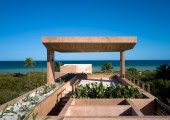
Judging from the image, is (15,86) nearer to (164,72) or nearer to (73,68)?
(73,68)

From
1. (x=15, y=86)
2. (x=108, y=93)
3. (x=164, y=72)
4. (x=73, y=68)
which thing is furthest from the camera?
(x=73, y=68)

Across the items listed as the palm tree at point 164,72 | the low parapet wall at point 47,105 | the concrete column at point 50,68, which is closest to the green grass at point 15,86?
the concrete column at point 50,68

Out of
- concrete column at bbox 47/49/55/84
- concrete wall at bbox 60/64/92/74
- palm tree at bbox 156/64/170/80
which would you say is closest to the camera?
concrete column at bbox 47/49/55/84

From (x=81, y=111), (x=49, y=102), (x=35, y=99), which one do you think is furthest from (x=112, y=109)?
(x=35, y=99)

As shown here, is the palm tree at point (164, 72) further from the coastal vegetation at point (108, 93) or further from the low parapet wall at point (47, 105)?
the low parapet wall at point (47, 105)

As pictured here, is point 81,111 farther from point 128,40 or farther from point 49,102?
point 128,40

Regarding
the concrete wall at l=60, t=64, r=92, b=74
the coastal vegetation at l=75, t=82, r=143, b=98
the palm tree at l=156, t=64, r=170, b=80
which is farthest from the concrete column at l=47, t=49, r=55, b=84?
the concrete wall at l=60, t=64, r=92, b=74

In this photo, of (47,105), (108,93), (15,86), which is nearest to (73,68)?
(15,86)

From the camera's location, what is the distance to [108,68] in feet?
131

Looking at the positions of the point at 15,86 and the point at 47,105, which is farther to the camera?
the point at 15,86

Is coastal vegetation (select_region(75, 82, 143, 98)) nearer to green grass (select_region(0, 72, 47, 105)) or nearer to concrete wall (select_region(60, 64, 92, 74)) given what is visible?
green grass (select_region(0, 72, 47, 105))

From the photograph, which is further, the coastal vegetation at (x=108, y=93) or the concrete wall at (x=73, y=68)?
the concrete wall at (x=73, y=68)

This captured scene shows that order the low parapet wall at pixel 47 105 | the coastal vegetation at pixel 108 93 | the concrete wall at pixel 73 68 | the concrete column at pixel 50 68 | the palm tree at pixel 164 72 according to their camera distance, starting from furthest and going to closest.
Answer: the concrete wall at pixel 73 68 < the palm tree at pixel 164 72 < the concrete column at pixel 50 68 < the coastal vegetation at pixel 108 93 < the low parapet wall at pixel 47 105

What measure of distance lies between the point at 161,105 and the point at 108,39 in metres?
5.93
